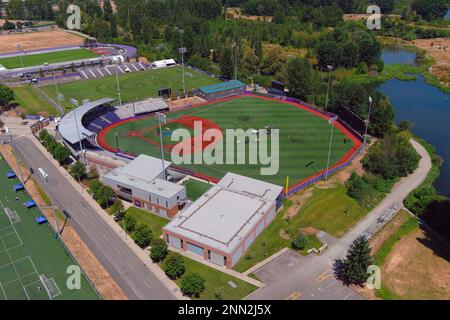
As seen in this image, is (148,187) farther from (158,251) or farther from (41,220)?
(41,220)

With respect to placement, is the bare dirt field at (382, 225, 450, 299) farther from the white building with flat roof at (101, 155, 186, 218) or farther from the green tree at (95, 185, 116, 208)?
the green tree at (95, 185, 116, 208)

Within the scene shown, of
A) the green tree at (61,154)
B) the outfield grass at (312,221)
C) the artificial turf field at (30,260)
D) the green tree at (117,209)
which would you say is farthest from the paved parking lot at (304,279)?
the green tree at (61,154)

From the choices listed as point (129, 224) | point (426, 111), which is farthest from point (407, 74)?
point (129, 224)

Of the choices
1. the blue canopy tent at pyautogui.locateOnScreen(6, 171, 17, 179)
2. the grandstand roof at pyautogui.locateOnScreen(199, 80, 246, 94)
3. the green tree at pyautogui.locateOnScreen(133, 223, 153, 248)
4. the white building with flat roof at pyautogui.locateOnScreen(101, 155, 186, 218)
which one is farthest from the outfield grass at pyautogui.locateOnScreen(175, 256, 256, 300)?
the grandstand roof at pyautogui.locateOnScreen(199, 80, 246, 94)

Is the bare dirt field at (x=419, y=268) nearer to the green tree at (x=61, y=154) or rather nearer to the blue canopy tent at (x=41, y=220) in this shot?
the blue canopy tent at (x=41, y=220)

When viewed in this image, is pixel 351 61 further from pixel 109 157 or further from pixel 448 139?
pixel 109 157

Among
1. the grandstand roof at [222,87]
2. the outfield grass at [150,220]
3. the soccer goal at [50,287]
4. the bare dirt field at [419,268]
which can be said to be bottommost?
the bare dirt field at [419,268]
